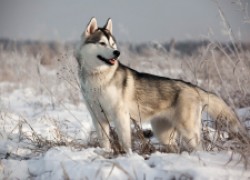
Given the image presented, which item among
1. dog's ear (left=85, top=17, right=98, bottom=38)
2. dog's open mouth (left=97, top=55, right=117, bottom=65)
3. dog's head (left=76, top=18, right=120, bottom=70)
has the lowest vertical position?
dog's open mouth (left=97, top=55, right=117, bottom=65)

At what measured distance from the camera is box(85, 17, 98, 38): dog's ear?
16.8 feet

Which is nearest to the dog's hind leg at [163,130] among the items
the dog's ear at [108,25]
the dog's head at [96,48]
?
the dog's head at [96,48]

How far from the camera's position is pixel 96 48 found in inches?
192

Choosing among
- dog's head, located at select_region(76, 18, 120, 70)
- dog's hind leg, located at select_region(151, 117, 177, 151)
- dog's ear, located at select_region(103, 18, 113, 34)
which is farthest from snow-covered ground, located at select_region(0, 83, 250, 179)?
dog's ear, located at select_region(103, 18, 113, 34)

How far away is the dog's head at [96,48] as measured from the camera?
190 inches

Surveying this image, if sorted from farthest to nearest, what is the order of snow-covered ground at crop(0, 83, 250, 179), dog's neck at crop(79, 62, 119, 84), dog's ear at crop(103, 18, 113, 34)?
dog's ear at crop(103, 18, 113, 34) → dog's neck at crop(79, 62, 119, 84) → snow-covered ground at crop(0, 83, 250, 179)

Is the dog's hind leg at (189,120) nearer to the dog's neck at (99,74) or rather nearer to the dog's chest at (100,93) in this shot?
the dog's chest at (100,93)

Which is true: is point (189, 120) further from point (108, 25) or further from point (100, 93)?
point (108, 25)

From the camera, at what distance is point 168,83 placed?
5145mm

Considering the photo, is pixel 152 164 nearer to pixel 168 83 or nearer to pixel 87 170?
pixel 87 170

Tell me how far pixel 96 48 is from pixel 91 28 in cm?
42

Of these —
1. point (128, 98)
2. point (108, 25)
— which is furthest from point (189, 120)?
point (108, 25)

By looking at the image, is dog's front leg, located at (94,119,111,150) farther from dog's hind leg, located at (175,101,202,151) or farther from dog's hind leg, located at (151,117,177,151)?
dog's hind leg, located at (175,101,202,151)

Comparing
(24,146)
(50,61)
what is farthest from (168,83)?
(50,61)
